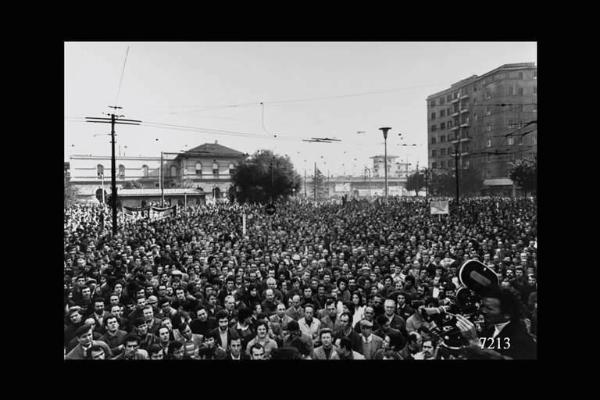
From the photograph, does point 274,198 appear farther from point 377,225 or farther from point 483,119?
point 483,119

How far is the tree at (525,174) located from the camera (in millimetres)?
5953

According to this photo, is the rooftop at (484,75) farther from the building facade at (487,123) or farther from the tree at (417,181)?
the tree at (417,181)

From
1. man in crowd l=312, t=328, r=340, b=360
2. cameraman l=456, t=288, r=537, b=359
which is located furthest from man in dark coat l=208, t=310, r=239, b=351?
cameraman l=456, t=288, r=537, b=359

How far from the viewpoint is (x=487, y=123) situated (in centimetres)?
704

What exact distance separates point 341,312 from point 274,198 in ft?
11.9

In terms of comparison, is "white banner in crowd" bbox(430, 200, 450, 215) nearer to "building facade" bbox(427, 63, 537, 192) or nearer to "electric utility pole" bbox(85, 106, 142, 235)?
"building facade" bbox(427, 63, 537, 192)

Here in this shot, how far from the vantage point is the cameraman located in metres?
5.14

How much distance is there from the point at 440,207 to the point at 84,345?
602cm

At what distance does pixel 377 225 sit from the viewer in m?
8.00

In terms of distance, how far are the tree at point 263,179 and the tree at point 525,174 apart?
12.2 ft

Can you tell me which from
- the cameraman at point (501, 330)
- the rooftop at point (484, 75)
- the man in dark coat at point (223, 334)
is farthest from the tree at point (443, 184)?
the man in dark coat at point (223, 334)

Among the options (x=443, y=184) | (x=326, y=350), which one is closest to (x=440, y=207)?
(x=443, y=184)

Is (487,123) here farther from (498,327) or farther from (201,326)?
(201,326)

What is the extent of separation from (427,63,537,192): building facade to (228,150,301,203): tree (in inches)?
103
